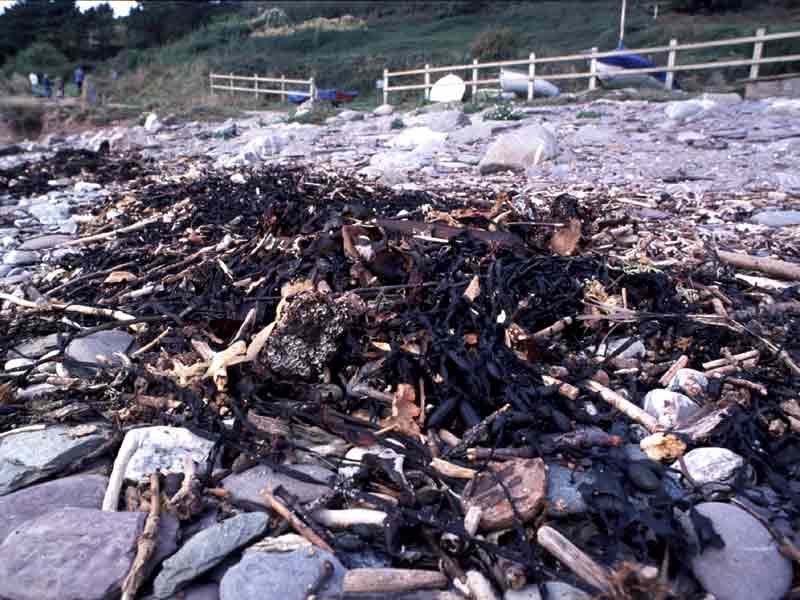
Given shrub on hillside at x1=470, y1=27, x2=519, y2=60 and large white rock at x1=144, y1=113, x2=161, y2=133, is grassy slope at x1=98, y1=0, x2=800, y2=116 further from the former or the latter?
large white rock at x1=144, y1=113, x2=161, y2=133

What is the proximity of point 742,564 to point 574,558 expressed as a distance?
356 mm

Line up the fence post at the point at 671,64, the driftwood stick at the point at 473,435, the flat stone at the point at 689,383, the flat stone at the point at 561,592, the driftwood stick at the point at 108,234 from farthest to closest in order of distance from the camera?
the fence post at the point at 671,64, the driftwood stick at the point at 108,234, the flat stone at the point at 689,383, the driftwood stick at the point at 473,435, the flat stone at the point at 561,592

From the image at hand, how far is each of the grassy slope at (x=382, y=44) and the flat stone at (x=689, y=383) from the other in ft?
61.0

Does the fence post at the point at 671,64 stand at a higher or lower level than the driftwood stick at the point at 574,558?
higher

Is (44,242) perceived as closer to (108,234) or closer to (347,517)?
(108,234)

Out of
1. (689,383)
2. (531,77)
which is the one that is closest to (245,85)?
(531,77)

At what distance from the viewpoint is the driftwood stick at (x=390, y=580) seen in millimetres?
1274

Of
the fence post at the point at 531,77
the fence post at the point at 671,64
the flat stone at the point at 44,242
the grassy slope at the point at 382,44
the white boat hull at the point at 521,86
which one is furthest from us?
the grassy slope at the point at 382,44

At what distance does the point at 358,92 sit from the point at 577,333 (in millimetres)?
27079

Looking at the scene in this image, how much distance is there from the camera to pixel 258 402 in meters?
1.85

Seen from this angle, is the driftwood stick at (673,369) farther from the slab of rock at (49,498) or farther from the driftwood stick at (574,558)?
the slab of rock at (49,498)

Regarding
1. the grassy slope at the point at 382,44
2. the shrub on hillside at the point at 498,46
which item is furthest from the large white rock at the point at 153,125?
the shrub on hillside at the point at 498,46

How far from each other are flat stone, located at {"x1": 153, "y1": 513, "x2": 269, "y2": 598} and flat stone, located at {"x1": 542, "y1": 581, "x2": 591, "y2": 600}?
0.66 metres

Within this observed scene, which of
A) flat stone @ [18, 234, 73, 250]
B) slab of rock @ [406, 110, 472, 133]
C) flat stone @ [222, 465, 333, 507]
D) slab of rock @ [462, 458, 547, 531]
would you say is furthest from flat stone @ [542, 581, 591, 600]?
slab of rock @ [406, 110, 472, 133]
